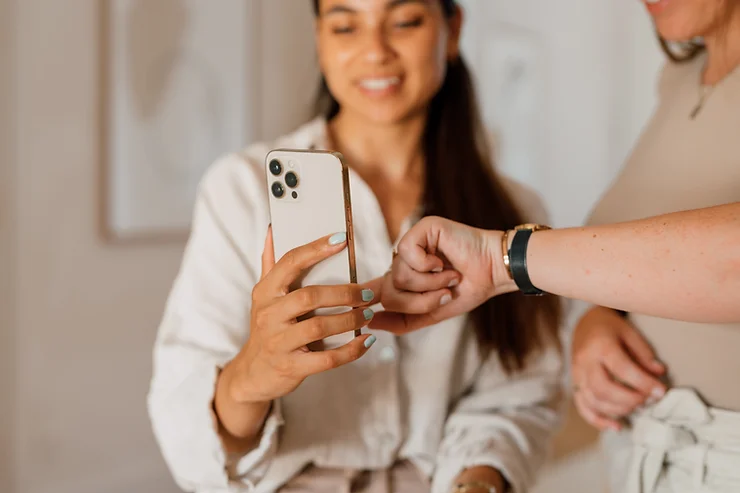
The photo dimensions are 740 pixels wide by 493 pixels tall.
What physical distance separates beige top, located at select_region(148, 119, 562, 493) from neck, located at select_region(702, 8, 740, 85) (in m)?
0.36

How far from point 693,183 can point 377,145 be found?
366 millimetres

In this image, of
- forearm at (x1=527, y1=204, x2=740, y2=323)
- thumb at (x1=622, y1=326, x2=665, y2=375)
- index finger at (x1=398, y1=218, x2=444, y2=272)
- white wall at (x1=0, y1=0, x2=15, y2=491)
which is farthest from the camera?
white wall at (x1=0, y1=0, x2=15, y2=491)

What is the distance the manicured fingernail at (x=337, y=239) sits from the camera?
0.52 meters

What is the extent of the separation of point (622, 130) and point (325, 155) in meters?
2.04

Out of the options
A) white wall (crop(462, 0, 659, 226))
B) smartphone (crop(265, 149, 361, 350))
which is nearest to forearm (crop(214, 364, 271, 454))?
smartphone (crop(265, 149, 361, 350))

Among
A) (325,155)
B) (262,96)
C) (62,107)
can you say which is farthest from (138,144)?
(325,155)

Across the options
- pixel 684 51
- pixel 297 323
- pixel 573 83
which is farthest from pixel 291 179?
pixel 573 83

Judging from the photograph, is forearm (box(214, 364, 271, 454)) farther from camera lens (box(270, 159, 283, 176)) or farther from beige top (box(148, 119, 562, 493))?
camera lens (box(270, 159, 283, 176))

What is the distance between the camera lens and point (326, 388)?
74cm

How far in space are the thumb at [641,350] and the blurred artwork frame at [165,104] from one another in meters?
1.06

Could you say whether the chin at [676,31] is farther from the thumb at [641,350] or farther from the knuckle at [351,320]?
the knuckle at [351,320]

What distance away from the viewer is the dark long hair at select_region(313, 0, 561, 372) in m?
0.81

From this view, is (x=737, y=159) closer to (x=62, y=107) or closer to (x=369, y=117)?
(x=369, y=117)

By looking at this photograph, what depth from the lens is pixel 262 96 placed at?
1797mm
